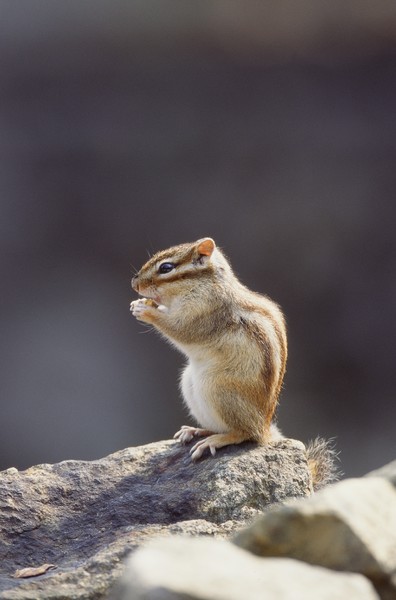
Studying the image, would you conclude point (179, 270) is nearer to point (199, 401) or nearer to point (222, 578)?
point (199, 401)

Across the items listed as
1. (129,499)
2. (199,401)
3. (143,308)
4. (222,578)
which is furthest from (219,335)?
(222,578)

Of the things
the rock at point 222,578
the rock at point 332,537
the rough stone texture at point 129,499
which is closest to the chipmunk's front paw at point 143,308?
the rough stone texture at point 129,499

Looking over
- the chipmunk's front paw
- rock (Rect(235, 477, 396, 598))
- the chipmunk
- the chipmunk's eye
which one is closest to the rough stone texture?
the chipmunk

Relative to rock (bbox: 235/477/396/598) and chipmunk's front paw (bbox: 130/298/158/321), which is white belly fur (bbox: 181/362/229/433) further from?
rock (bbox: 235/477/396/598)

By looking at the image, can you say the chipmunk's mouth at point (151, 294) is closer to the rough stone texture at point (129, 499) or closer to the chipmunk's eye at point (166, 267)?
the chipmunk's eye at point (166, 267)

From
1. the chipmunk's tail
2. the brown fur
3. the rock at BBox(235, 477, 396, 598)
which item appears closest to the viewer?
the rock at BBox(235, 477, 396, 598)

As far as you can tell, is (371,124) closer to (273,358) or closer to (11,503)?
(273,358)
